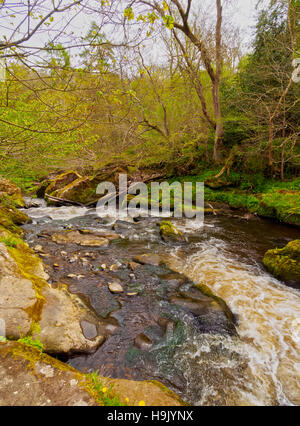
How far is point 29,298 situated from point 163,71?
13.9 meters

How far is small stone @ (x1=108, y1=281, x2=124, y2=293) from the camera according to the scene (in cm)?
388

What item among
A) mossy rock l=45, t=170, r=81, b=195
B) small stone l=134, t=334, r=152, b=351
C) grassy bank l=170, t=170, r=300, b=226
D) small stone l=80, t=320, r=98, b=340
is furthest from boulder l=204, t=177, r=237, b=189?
small stone l=80, t=320, r=98, b=340

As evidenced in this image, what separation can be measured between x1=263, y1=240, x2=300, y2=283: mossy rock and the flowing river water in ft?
0.67

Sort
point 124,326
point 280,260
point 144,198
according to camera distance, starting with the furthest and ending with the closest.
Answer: point 144,198, point 280,260, point 124,326

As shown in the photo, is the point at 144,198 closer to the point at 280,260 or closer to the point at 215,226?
the point at 215,226

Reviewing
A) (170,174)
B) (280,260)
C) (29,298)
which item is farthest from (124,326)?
(170,174)

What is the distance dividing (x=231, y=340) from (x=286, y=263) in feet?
8.21

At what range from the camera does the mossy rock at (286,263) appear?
4.22m

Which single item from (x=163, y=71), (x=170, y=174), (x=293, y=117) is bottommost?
(x=170, y=174)

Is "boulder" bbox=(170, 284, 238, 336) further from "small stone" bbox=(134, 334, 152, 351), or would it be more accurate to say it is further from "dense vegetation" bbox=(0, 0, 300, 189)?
"dense vegetation" bbox=(0, 0, 300, 189)

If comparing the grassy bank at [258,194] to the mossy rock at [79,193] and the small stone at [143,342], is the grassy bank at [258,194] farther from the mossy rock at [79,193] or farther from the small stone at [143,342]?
the small stone at [143,342]

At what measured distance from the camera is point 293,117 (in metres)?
9.49

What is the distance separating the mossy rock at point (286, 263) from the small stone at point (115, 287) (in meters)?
3.53

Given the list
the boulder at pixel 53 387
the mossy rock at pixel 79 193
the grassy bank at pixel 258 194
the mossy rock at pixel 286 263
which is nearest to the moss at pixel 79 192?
→ the mossy rock at pixel 79 193
